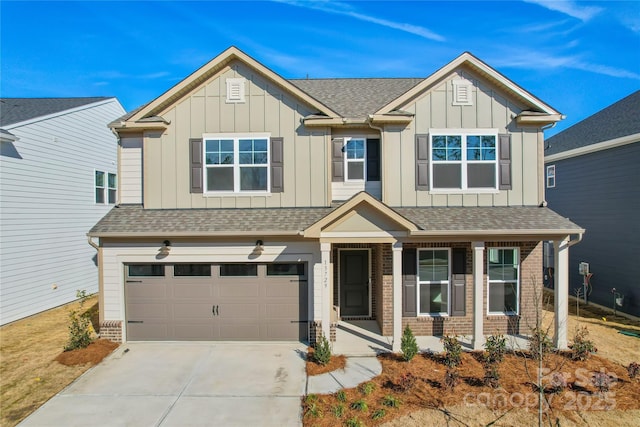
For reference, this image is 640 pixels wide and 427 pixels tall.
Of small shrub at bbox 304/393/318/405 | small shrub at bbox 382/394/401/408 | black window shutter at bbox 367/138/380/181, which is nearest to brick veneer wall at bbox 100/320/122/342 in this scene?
small shrub at bbox 304/393/318/405

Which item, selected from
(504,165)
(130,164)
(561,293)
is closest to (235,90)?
(130,164)

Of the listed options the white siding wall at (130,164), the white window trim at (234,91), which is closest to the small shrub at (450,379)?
the white window trim at (234,91)

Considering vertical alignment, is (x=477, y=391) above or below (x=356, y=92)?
below

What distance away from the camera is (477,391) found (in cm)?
684

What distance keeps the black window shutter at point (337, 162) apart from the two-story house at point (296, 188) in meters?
0.03

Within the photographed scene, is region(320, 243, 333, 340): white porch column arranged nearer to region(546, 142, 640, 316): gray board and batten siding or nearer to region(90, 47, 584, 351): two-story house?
region(90, 47, 584, 351): two-story house

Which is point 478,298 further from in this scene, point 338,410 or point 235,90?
point 235,90

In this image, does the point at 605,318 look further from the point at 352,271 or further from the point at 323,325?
the point at 323,325

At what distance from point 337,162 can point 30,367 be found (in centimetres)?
870

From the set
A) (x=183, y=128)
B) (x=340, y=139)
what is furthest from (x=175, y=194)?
(x=340, y=139)

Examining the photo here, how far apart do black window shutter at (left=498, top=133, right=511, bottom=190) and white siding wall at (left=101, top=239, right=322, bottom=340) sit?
5310mm

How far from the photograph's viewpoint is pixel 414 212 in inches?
382

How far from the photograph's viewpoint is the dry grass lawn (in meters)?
6.75

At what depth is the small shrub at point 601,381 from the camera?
271 inches
